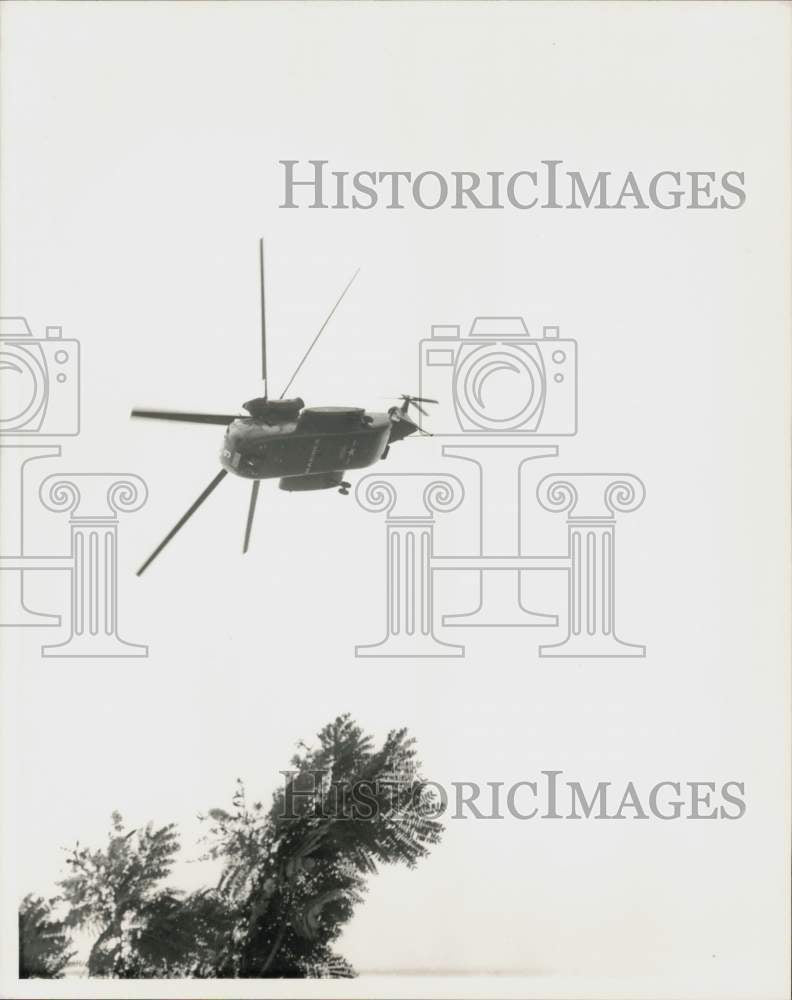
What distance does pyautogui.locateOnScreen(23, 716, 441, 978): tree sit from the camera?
3033 millimetres

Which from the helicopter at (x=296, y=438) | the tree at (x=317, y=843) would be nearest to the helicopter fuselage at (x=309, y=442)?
the helicopter at (x=296, y=438)

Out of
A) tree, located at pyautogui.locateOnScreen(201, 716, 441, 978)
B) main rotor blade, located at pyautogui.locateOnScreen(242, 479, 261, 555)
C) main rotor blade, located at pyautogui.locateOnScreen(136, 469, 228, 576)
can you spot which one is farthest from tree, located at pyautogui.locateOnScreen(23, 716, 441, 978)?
main rotor blade, located at pyautogui.locateOnScreen(136, 469, 228, 576)

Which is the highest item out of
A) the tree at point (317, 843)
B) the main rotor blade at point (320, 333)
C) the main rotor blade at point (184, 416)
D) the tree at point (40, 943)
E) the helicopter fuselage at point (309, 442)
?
the main rotor blade at point (320, 333)

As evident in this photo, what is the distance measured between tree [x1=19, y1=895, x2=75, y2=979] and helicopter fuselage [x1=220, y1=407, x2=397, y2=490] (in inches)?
55.0

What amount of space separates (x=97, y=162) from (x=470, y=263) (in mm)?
1110

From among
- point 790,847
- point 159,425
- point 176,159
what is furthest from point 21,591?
point 790,847

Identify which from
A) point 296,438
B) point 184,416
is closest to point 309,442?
point 296,438

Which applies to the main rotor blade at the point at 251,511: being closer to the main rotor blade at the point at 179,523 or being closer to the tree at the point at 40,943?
the main rotor blade at the point at 179,523

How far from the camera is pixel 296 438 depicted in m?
3.06

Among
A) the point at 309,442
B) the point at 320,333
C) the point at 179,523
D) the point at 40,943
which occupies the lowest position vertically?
the point at 40,943

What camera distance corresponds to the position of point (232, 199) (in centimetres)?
306

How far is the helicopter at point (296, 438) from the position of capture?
3061 mm

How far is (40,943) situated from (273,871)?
0.70 m

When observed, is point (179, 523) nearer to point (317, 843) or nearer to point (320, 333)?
point (320, 333)
